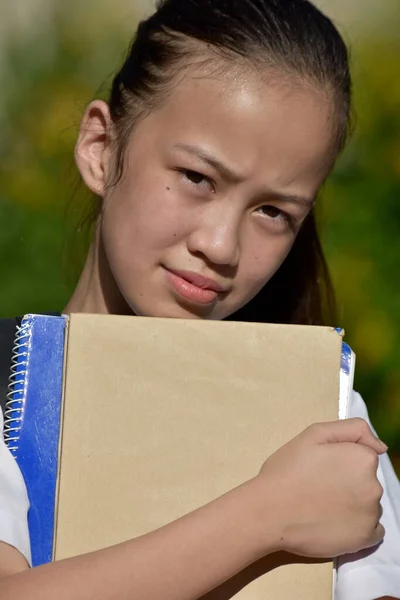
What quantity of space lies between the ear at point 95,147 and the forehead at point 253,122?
5.2 inches

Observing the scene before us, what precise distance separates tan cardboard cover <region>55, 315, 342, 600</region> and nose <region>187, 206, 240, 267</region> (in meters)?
0.16

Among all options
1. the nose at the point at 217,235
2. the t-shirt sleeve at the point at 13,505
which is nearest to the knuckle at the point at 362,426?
the nose at the point at 217,235

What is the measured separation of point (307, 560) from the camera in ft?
3.84

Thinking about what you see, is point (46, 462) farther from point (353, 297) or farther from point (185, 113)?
point (353, 297)

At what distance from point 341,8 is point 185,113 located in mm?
1061

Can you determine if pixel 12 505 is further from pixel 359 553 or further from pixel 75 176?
pixel 75 176

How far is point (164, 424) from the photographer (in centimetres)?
117

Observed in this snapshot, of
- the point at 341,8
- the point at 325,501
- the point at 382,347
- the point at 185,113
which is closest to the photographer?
the point at 325,501

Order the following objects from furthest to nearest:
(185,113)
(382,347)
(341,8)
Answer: (341,8)
(382,347)
(185,113)

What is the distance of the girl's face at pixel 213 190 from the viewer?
1.33 meters

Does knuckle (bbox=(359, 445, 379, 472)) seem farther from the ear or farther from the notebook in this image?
the ear

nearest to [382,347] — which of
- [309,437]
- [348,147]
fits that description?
[348,147]

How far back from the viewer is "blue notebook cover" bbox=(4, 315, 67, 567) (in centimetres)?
119

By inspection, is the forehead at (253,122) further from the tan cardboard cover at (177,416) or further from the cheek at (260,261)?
the tan cardboard cover at (177,416)
